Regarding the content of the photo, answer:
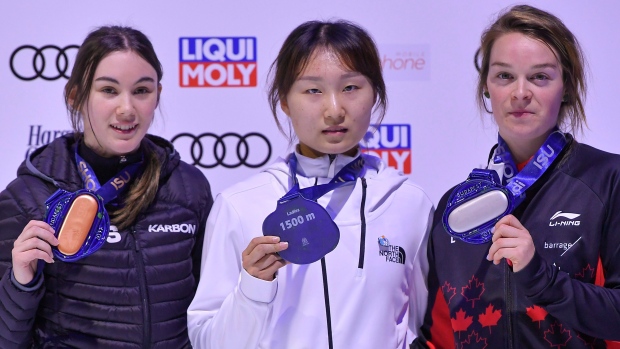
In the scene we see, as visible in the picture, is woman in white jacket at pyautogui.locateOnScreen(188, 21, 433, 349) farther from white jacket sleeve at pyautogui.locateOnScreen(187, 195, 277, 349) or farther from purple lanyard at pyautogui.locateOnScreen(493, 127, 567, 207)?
purple lanyard at pyautogui.locateOnScreen(493, 127, 567, 207)

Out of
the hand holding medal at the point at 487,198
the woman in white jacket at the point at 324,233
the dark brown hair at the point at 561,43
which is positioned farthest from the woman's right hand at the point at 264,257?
the dark brown hair at the point at 561,43

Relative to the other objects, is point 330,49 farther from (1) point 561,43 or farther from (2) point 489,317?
(2) point 489,317

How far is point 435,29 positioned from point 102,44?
1422 millimetres

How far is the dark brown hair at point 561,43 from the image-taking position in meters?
2.04

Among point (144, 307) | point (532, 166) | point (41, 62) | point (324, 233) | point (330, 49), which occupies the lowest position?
point (144, 307)

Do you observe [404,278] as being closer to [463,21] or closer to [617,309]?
[617,309]

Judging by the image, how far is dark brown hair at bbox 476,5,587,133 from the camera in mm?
2043

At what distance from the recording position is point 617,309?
72.3 inches

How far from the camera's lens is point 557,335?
1.95m

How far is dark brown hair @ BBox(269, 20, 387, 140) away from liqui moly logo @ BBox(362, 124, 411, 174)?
1.04 meters

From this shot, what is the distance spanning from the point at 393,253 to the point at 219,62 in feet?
4.81

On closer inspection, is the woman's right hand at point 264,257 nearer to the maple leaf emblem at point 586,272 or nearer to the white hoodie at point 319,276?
the white hoodie at point 319,276

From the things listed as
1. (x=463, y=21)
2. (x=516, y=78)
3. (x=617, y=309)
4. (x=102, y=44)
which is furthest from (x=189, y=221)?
(x=463, y=21)

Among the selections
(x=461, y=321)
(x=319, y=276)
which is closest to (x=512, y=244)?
(x=461, y=321)
